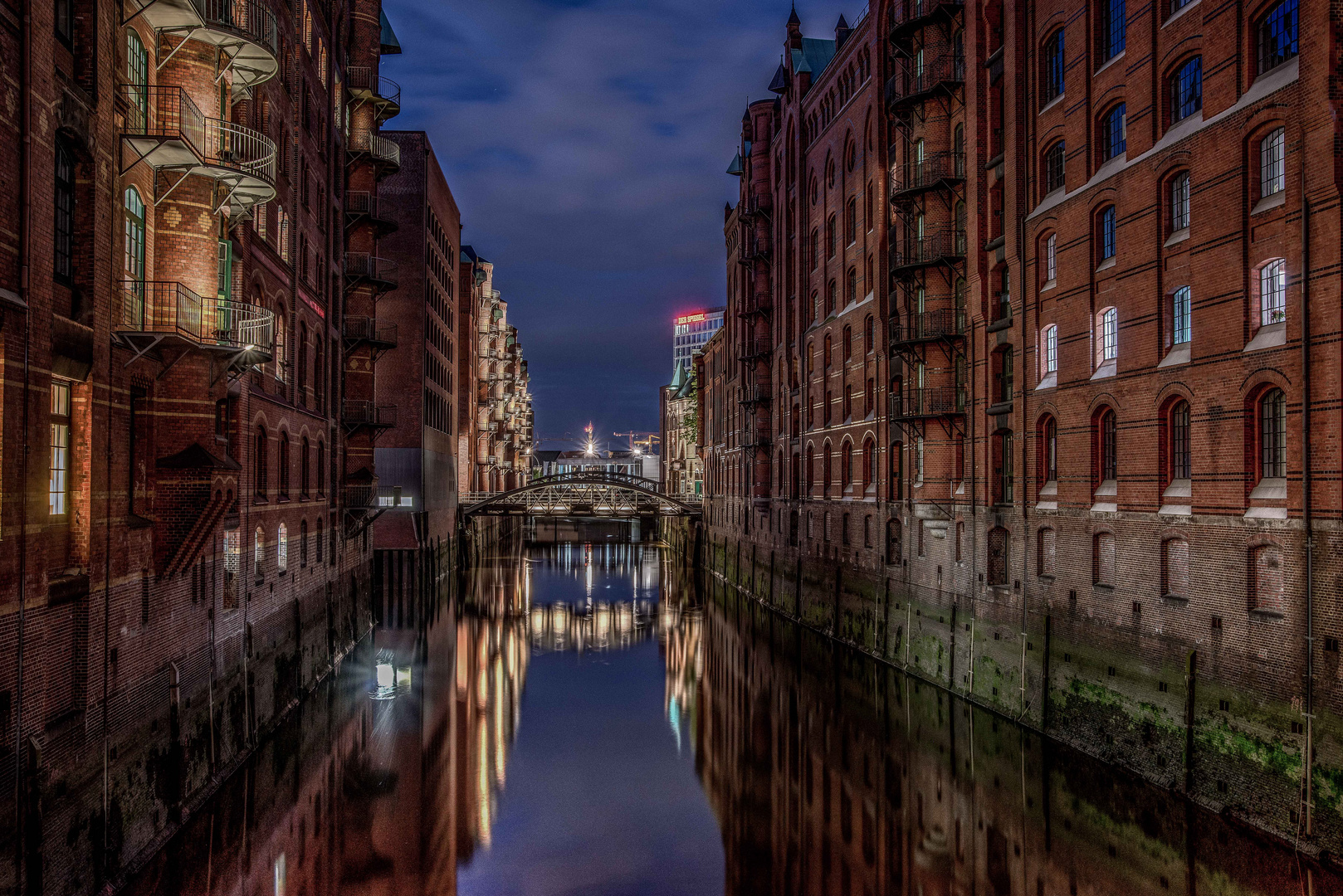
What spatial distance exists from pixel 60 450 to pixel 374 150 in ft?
71.7

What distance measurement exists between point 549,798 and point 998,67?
17.8 meters

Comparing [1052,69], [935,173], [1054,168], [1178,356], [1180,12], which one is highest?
[1052,69]

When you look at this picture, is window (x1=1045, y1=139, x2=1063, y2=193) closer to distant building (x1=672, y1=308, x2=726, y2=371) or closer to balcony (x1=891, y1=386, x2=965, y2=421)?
balcony (x1=891, y1=386, x2=965, y2=421)

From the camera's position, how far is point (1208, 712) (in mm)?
13008

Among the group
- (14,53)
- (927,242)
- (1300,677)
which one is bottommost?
(1300,677)

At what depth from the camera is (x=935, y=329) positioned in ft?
77.3

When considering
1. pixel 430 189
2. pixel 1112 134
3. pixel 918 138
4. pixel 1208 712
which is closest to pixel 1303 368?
pixel 1208 712

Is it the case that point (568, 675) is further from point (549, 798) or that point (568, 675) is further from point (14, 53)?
point (14, 53)

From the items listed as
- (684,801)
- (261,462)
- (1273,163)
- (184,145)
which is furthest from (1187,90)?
(261,462)

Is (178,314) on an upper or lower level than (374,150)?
lower

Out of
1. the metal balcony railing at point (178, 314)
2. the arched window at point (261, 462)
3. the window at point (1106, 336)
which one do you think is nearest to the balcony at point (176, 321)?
the metal balcony railing at point (178, 314)

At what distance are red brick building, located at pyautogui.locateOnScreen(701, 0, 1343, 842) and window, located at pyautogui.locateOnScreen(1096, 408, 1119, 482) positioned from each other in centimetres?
5

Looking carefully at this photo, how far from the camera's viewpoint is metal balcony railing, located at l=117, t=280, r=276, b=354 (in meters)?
12.2

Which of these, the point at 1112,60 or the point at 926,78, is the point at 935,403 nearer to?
the point at 926,78
